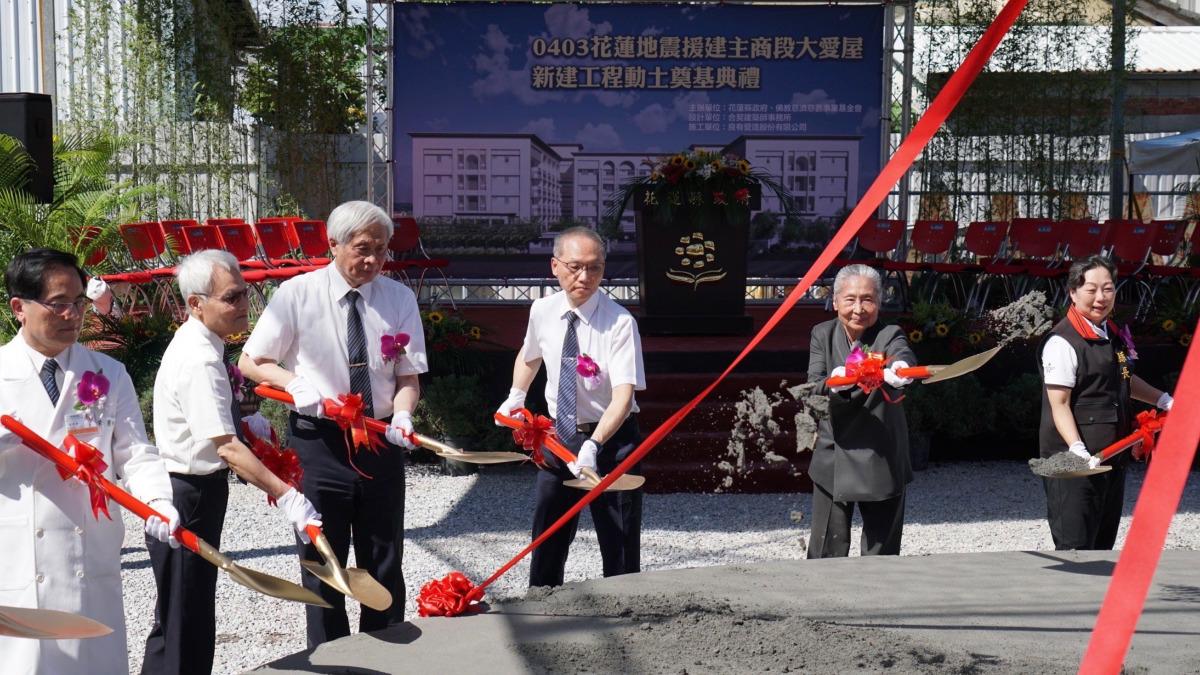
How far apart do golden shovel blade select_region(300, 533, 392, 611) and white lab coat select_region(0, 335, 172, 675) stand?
0.43 metres

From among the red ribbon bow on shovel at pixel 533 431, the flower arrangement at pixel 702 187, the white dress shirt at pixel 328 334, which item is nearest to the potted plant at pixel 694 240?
the flower arrangement at pixel 702 187

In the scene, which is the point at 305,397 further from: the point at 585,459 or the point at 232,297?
the point at 585,459

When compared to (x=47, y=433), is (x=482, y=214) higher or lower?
higher

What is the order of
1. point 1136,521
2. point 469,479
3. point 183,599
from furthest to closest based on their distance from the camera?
point 469,479
point 183,599
point 1136,521

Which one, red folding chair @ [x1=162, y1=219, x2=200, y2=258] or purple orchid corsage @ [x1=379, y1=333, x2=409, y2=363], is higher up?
red folding chair @ [x1=162, y1=219, x2=200, y2=258]

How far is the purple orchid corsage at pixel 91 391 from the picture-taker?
3.08 metres

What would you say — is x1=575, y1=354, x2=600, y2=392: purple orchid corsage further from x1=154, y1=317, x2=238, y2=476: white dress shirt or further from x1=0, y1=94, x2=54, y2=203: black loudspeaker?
x1=0, y1=94, x2=54, y2=203: black loudspeaker

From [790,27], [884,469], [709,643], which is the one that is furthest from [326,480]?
[790,27]

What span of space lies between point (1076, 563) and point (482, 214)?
8665mm

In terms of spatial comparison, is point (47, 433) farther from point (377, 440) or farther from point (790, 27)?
point (790, 27)

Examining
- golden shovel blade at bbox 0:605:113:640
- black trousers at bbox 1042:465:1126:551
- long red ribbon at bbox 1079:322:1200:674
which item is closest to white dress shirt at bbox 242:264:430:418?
golden shovel blade at bbox 0:605:113:640

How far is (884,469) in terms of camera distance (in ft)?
14.8

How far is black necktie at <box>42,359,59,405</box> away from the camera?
3.05 m

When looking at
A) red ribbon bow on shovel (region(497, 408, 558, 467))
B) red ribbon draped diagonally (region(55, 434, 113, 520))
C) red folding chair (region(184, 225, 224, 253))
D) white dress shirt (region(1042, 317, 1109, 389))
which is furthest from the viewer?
red folding chair (region(184, 225, 224, 253))
